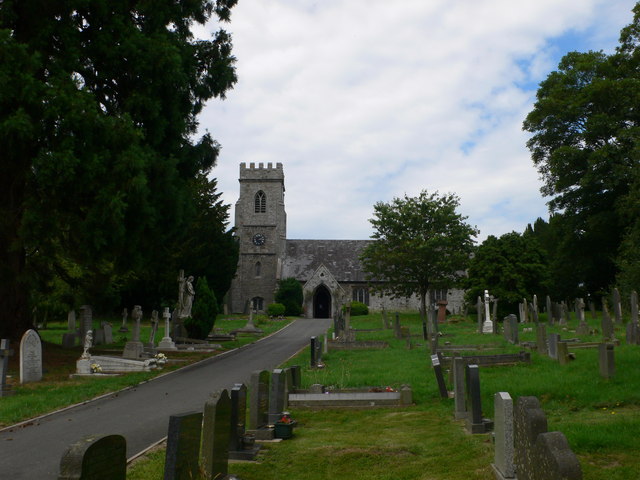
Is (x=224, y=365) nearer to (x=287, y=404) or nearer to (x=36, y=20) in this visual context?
(x=287, y=404)

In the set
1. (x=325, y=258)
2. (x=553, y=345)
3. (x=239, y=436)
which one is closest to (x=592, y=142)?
(x=553, y=345)

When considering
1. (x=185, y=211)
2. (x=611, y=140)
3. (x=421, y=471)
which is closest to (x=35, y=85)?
(x=185, y=211)

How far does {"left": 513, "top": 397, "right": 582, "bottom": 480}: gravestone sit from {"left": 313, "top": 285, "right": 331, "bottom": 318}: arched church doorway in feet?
171

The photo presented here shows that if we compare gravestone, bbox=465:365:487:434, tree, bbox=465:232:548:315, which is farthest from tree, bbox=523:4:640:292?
gravestone, bbox=465:365:487:434

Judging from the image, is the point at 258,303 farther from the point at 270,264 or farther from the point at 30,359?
the point at 30,359

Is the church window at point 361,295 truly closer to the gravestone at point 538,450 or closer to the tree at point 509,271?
the tree at point 509,271

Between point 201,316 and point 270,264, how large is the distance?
3386cm

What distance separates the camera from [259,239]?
60156 millimetres

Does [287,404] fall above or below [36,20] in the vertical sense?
below

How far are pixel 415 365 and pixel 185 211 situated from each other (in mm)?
8499

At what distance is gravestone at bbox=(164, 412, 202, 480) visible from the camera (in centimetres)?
504

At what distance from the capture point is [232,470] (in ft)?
22.6

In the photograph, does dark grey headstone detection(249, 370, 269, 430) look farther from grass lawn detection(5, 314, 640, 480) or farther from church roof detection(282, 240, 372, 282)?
church roof detection(282, 240, 372, 282)

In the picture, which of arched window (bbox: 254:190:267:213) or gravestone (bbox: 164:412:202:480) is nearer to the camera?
gravestone (bbox: 164:412:202:480)
